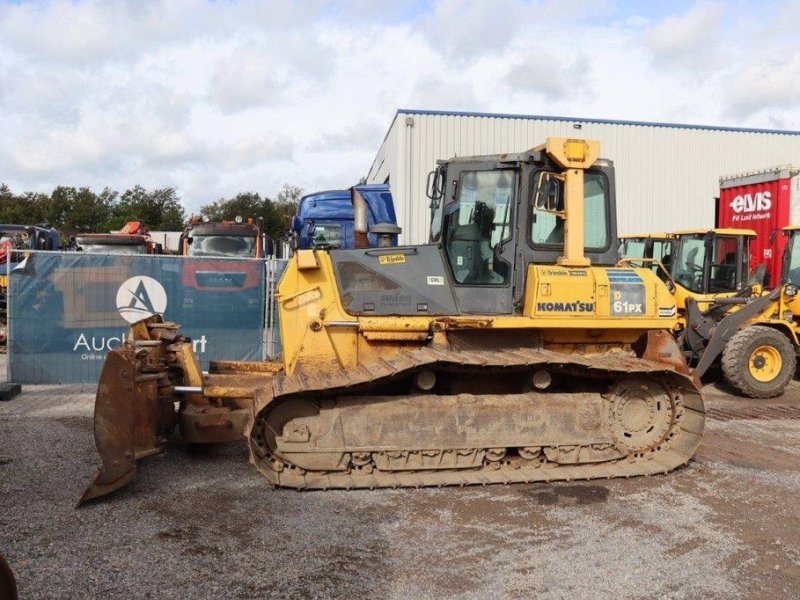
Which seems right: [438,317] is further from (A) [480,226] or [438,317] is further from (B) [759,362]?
(B) [759,362]

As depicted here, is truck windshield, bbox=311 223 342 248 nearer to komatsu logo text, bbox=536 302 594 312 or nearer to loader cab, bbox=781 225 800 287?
loader cab, bbox=781 225 800 287

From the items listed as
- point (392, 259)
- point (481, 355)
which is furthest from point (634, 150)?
point (481, 355)

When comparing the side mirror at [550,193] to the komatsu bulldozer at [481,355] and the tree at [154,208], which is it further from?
the tree at [154,208]

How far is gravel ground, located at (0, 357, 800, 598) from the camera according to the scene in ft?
13.4

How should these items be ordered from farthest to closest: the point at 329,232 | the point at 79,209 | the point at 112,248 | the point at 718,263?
the point at 79,209 → the point at 112,248 → the point at 329,232 → the point at 718,263

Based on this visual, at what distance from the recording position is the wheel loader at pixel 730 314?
1041 cm

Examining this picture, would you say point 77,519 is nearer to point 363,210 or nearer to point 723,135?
point 363,210

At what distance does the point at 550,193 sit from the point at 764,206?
10.7 metres

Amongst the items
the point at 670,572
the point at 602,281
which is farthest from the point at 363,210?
the point at 670,572

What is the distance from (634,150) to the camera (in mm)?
22234

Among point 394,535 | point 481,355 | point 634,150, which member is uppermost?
point 634,150

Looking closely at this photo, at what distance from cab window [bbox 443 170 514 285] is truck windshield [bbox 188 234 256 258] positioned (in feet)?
33.4

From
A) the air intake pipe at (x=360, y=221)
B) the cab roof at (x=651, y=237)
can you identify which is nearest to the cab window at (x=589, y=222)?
the air intake pipe at (x=360, y=221)

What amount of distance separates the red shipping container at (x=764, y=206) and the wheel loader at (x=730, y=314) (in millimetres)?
1573
